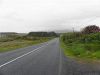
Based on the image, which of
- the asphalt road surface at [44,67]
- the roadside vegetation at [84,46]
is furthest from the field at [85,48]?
the asphalt road surface at [44,67]

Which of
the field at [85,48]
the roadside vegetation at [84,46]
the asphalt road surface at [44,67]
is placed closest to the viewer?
the asphalt road surface at [44,67]

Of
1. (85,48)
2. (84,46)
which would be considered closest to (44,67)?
(85,48)

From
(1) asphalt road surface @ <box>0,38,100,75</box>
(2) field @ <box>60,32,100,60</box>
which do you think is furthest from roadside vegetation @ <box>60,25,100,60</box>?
(1) asphalt road surface @ <box>0,38,100,75</box>

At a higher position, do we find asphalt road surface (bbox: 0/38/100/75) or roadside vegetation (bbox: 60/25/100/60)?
asphalt road surface (bbox: 0/38/100/75)

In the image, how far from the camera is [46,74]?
10195mm

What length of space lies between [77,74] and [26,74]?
7.81 feet

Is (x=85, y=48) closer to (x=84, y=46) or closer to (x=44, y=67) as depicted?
(x=84, y=46)

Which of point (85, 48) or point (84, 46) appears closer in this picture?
point (85, 48)

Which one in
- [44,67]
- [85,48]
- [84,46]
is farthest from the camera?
[84,46]

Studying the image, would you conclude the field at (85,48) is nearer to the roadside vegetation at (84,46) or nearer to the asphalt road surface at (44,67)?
the roadside vegetation at (84,46)

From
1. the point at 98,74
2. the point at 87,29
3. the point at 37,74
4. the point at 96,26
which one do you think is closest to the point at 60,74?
the point at 37,74

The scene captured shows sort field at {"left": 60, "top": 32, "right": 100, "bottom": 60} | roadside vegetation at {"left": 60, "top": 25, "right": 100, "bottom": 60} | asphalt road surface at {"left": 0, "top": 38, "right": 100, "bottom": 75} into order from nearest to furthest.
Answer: asphalt road surface at {"left": 0, "top": 38, "right": 100, "bottom": 75}, field at {"left": 60, "top": 32, "right": 100, "bottom": 60}, roadside vegetation at {"left": 60, "top": 25, "right": 100, "bottom": 60}

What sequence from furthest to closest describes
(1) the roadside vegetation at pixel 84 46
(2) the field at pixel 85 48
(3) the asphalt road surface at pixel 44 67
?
(1) the roadside vegetation at pixel 84 46, (2) the field at pixel 85 48, (3) the asphalt road surface at pixel 44 67

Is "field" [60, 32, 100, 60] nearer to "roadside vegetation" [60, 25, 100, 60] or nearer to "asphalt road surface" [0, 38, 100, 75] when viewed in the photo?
"roadside vegetation" [60, 25, 100, 60]
